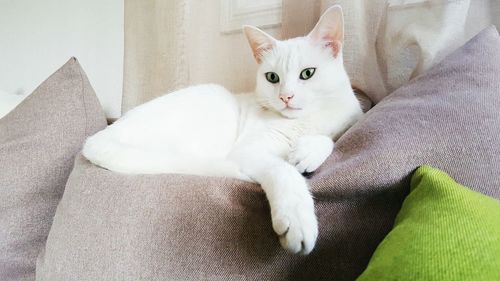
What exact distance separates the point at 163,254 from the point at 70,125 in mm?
600

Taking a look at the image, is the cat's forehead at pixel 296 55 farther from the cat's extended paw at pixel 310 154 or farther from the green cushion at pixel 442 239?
the green cushion at pixel 442 239

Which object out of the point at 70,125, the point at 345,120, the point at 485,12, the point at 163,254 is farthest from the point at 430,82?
the point at 70,125

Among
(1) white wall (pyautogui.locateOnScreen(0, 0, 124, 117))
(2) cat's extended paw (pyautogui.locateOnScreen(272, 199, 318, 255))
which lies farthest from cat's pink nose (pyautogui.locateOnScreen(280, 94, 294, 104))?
(1) white wall (pyautogui.locateOnScreen(0, 0, 124, 117))

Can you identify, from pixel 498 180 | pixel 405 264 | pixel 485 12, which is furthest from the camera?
pixel 485 12

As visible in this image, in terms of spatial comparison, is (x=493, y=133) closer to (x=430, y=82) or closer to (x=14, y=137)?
(x=430, y=82)

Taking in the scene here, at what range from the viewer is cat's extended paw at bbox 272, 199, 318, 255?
43 centimetres

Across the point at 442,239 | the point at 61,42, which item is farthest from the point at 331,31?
the point at 61,42

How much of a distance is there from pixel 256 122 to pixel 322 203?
16.8 inches

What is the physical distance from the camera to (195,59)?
1324mm

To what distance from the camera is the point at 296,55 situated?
2.74 feet

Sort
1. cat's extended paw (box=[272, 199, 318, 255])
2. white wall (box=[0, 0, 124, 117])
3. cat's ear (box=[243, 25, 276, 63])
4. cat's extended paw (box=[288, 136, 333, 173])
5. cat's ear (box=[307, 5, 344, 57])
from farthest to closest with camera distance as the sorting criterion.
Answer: white wall (box=[0, 0, 124, 117]) < cat's ear (box=[243, 25, 276, 63]) < cat's ear (box=[307, 5, 344, 57]) < cat's extended paw (box=[288, 136, 333, 173]) < cat's extended paw (box=[272, 199, 318, 255])

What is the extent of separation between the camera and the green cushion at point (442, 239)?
295 millimetres

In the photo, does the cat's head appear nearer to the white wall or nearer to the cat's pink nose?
the cat's pink nose

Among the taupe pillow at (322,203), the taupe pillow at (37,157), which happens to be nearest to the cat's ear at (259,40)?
the taupe pillow at (322,203)
